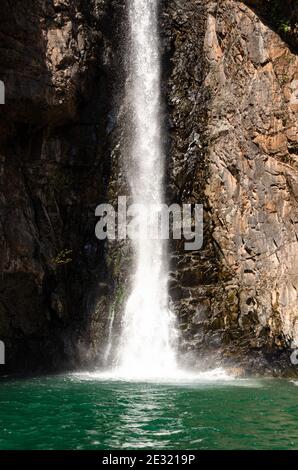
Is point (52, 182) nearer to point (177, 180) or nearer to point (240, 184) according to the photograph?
point (177, 180)

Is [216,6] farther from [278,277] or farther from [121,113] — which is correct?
[278,277]

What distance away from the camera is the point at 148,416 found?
10023mm

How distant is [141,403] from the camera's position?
37.1 feet

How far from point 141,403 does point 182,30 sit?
14598 mm

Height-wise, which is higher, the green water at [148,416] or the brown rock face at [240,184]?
the brown rock face at [240,184]

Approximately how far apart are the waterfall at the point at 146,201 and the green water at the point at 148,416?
3169 mm

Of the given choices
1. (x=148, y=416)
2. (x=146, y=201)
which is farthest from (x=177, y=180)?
(x=148, y=416)

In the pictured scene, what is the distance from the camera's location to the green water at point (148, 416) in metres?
8.30

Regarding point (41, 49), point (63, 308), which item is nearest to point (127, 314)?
point (63, 308)

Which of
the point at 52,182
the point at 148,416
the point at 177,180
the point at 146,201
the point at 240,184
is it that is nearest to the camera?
the point at 148,416

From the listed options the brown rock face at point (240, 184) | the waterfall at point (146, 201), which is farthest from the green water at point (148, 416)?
the waterfall at point (146, 201)

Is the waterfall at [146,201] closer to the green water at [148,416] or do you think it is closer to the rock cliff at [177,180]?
the rock cliff at [177,180]

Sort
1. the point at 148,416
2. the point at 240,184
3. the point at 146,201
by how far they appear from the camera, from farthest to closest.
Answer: the point at 146,201 → the point at 240,184 → the point at 148,416

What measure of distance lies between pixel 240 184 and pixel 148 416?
9.81m
